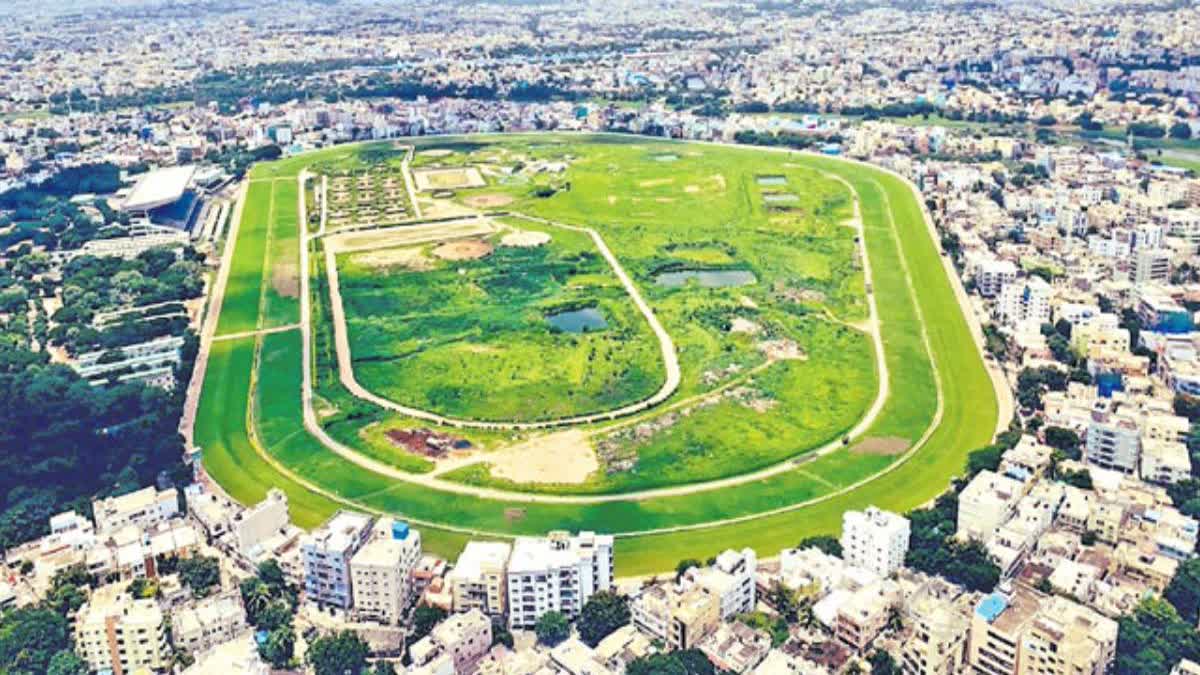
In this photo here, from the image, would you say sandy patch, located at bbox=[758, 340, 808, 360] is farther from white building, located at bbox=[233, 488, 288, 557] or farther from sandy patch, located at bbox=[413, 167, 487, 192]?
sandy patch, located at bbox=[413, 167, 487, 192]

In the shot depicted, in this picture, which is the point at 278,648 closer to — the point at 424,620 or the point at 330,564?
the point at 330,564

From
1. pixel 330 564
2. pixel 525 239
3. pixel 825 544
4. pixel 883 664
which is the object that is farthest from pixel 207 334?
pixel 883 664

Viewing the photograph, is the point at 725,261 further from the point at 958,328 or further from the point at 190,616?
the point at 190,616

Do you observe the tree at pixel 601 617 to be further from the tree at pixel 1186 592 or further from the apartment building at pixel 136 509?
the apartment building at pixel 136 509

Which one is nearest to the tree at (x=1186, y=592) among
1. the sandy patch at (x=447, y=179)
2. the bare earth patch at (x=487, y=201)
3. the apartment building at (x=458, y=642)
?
the apartment building at (x=458, y=642)

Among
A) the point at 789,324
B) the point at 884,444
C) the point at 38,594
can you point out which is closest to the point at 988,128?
the point at 789,324

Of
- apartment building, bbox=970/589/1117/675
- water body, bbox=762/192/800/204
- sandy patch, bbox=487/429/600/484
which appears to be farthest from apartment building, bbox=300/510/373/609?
water body, bbox=762/192/800/204
